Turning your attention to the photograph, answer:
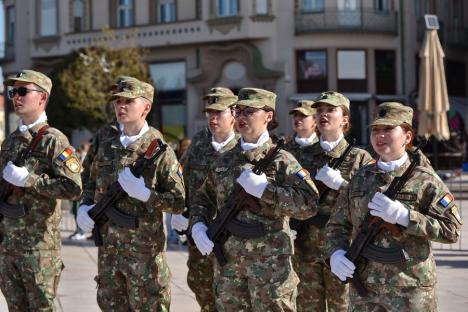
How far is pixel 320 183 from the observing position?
7.53m

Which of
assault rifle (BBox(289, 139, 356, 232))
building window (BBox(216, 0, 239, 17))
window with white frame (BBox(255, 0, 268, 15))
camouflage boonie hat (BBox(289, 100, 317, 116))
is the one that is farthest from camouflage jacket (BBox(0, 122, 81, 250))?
building window (BBox(216, 0, 239, 17))

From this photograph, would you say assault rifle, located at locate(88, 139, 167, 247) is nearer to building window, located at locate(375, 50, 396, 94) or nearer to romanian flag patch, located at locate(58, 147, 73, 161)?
romanian flag patch, located at locate(58, 147, 73, 161)

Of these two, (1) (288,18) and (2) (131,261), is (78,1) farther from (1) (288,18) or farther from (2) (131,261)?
(2) (131,261)

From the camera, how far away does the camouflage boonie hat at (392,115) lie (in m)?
5.36

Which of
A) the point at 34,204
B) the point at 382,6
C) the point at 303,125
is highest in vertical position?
the point at 382,6

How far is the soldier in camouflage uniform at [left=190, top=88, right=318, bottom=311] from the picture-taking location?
19.1 ft

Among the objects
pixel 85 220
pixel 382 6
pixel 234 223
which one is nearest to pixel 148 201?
pixel 85 220

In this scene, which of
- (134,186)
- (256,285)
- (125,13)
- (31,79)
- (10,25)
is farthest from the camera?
(10,25)

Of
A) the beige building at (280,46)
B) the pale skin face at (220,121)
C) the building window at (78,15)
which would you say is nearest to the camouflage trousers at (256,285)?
the pale skin face at (220,121)

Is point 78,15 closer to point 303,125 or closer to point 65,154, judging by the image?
point 303,125

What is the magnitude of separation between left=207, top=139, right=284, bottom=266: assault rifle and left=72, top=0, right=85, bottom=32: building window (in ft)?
114

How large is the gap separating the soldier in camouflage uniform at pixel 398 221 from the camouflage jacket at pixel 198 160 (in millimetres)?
2529

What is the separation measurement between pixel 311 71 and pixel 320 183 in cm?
2804

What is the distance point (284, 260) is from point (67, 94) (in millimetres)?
29470
